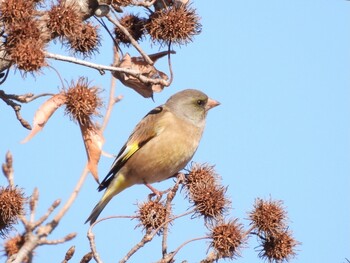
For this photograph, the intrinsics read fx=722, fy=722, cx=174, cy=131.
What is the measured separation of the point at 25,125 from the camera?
5105 millimetres

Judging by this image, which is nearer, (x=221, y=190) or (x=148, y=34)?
(x=221, y=190)

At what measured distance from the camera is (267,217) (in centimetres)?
508

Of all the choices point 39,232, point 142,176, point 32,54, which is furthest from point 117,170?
point 39,232

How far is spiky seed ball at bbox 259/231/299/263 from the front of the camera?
16.6 feet

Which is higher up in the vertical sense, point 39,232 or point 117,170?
point 117,170

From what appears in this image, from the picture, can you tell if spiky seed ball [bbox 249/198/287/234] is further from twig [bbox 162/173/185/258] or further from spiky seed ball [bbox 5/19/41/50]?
spiky seed ball [bbox 5/19/41/50]

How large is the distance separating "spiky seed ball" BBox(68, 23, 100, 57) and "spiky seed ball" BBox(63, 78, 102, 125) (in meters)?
0.34

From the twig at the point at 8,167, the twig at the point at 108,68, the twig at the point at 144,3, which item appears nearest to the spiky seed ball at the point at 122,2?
the twig at the point at 144,3

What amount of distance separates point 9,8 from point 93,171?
4.13ft

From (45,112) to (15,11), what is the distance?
0.72 metres

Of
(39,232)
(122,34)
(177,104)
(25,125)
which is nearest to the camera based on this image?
(39,232)

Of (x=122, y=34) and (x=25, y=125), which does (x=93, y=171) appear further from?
(x=122, y=34)

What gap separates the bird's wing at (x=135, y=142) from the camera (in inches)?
283

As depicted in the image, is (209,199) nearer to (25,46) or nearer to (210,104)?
(25,46)
